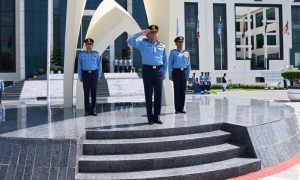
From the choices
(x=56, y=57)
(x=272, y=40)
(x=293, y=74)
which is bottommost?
(x=293, y=74)

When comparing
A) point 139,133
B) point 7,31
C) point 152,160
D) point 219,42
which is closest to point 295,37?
point 219,42

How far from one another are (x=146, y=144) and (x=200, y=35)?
3992 cm

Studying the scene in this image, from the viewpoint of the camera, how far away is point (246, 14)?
57.4 metres

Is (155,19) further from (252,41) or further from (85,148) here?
(252,41)

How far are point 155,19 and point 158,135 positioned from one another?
477 centimetres

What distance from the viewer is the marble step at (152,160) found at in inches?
188

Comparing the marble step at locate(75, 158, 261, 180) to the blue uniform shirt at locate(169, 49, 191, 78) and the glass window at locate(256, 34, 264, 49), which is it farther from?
the glass window at locate(256, 34, 264, 49)

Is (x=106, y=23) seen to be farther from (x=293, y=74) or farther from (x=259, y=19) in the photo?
(x=259, y=19)

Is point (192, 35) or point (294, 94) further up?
point (192, 35)

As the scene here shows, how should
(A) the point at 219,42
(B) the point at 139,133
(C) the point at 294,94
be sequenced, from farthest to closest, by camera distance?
1. (A) the point at 219,42
2. (C) the point at 294,94
3. (B) the point at 139,133

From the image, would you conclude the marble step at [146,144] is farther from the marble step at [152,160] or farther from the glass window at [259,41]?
the glass window at [259,41]

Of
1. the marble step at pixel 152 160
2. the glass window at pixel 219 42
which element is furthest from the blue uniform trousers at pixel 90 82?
the glass window at pixel 219 42

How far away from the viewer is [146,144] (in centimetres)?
521

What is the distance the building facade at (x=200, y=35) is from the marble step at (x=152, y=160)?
3240 centimetres
